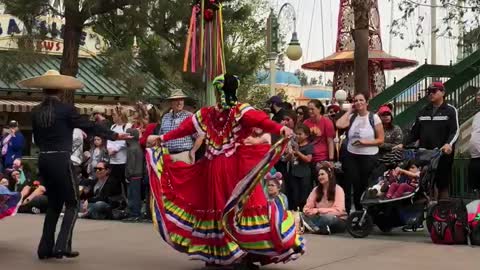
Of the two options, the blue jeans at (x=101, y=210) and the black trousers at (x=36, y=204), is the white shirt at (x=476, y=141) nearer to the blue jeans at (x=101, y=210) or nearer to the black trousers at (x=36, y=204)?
the blue jeans at (x=101, y=210)

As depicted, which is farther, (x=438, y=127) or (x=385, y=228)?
(x=385, y=228)

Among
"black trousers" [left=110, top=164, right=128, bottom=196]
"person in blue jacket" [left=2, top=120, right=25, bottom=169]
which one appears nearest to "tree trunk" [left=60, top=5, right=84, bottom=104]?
"person in blue jacket" [left=2, top=120, right=25, bottom=169]

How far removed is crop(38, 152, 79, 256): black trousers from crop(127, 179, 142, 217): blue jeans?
3737 millimetres

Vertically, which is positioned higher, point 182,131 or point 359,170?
point 182,131

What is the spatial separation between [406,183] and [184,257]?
10.2ft

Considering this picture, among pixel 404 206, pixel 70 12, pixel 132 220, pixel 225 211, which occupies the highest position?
pixel 70 12

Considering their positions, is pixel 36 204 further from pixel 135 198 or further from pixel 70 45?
pixel 70 45

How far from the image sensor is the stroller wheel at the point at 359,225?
9.63m

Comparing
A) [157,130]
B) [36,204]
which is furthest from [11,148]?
[157,130]

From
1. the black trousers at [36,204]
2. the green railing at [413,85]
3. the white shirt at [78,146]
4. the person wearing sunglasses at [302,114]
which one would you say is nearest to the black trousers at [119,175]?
the white shirt at [78,146]

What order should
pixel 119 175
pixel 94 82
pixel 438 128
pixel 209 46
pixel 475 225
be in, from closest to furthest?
1. pixel 475 225
2. pixel 438 128
3. pixel 209 46
4. pixel 119 175
5. pixel 94 82

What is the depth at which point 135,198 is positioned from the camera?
11789mm

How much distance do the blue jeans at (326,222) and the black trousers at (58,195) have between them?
3.42 meters

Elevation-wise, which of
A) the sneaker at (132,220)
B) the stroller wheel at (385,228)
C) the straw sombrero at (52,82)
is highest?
the straw sombrero at (52,82)
